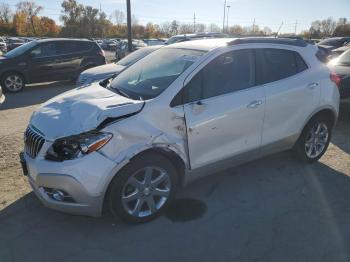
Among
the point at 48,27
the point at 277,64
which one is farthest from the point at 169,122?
the point at 48,27

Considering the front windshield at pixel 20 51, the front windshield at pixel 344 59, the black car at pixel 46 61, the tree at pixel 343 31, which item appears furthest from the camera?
the tree at pixel 343 31

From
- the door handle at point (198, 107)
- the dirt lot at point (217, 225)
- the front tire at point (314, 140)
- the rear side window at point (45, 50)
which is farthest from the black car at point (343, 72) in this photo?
the rear side window at point (45, 50)

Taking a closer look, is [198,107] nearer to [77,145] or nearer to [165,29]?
[77,145]

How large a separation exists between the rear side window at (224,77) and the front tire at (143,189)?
734mm

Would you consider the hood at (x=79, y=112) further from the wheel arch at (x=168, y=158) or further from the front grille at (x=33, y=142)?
the wheel arch at (x=168, y=158)

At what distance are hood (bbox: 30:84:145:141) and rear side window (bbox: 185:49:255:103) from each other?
2.01ft

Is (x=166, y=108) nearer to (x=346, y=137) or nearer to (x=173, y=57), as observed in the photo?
(x=173, y=57)

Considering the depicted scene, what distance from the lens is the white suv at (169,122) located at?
119 inches

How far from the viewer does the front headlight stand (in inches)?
117

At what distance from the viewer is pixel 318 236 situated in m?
3.28

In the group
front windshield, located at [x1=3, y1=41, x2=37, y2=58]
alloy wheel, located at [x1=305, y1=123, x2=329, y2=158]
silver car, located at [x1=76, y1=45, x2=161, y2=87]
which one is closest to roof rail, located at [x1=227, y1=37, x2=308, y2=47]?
alloy wheel, located at [x1=305, y1=123, x2=329, y2=158]

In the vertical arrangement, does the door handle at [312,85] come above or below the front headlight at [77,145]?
above

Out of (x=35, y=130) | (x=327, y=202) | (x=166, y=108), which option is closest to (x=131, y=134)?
(x=166, y=108)

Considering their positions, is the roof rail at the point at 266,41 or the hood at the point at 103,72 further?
the hood at the point at 103,72
